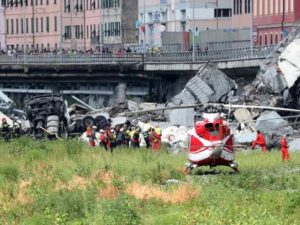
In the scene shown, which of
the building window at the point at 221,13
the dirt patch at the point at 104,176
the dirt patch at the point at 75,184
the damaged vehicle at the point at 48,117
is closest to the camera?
the dirt patch at the point at 75,184

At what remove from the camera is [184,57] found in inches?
3760

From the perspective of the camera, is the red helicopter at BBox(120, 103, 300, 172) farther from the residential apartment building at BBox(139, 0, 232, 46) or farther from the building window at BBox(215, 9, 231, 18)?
the building window at BBox(215, 9, 231, 18)

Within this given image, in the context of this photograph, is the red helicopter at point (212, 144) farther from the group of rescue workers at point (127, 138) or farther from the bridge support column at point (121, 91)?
the bridge support column at point (121, 91)

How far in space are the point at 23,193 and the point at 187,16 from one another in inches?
2996

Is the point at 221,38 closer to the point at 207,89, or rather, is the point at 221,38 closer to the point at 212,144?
the point at 207,89

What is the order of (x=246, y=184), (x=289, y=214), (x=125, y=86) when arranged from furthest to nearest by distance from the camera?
(x=125, y=86) < (x=246, y=184) < (x=289, y=214)

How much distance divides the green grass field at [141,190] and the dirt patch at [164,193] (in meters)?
0.02

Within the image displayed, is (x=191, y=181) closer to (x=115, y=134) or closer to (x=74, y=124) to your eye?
(x=115, y=134)

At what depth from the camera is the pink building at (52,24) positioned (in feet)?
457

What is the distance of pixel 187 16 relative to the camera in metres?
115

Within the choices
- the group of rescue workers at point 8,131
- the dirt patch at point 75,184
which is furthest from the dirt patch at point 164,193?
the group of rescue workers at point 8,131

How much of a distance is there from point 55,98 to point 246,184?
119ft

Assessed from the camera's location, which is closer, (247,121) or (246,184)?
(246,184)

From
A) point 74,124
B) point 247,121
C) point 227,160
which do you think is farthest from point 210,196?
point 74,124
